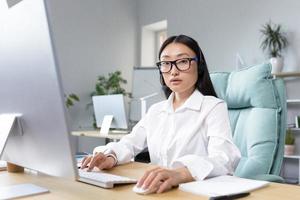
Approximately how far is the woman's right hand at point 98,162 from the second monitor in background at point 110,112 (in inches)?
87.2

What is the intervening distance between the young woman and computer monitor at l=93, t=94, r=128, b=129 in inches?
77.2

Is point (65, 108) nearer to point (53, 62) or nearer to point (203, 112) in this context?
point (53, 62)

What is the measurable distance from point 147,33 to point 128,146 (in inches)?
200

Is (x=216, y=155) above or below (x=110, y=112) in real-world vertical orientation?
above

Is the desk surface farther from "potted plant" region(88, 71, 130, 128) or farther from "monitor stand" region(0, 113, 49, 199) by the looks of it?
"potted plant" region(88, 71, 130, 128)

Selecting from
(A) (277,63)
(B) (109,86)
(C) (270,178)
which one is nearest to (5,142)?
(C) (270,178)

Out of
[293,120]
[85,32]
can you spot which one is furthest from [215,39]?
[85,32]

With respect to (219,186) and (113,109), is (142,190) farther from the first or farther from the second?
(113,109)

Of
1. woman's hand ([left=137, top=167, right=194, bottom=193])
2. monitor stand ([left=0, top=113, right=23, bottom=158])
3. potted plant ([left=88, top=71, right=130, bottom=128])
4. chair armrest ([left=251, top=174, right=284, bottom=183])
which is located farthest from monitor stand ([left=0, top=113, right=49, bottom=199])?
potted plant ([left=88, top=71, right=130, bottom=128])

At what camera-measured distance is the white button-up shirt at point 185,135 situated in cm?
115

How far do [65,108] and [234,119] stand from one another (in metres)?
1.19

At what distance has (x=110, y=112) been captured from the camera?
3609 mm

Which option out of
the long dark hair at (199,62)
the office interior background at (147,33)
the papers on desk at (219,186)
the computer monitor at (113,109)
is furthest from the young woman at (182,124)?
the office interior background at (147,33)

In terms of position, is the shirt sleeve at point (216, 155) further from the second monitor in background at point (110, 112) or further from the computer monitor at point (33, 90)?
the second monitor in background at point (110, 112)
